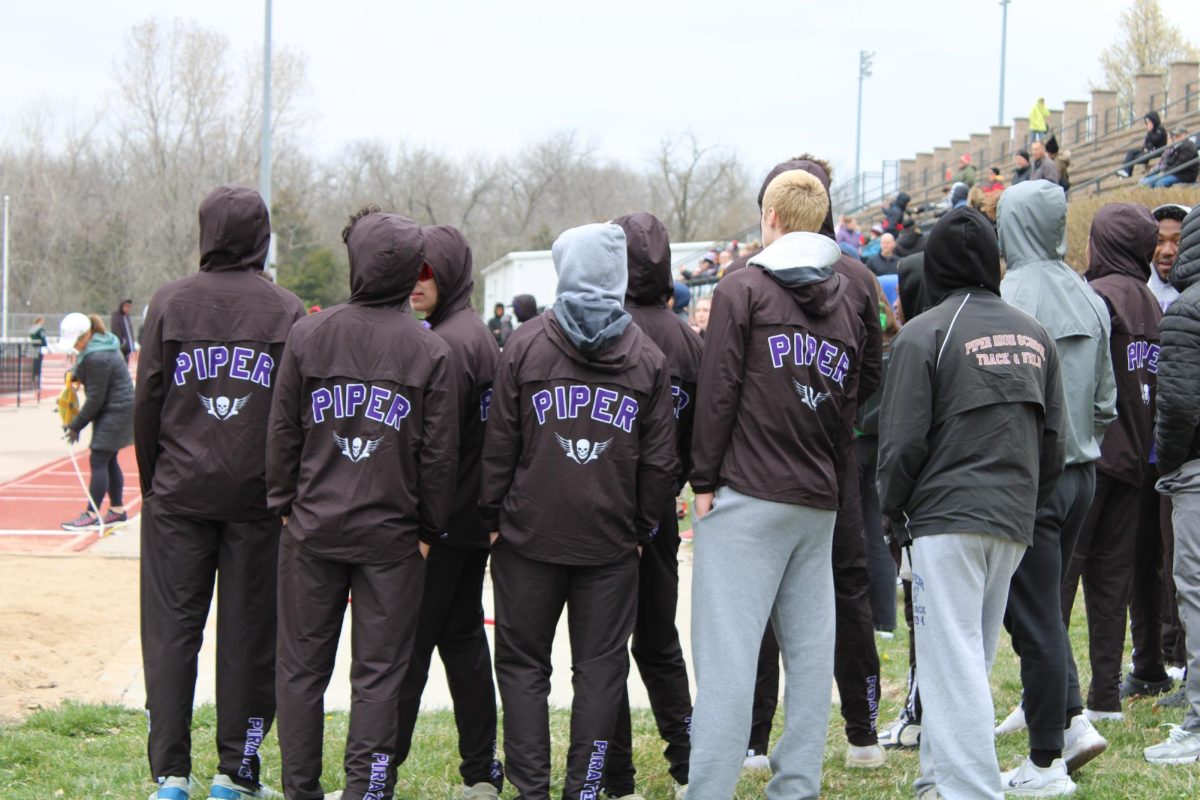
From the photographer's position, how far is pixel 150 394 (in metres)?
4.61

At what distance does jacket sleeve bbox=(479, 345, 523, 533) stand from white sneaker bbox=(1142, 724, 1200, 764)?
2.84 m

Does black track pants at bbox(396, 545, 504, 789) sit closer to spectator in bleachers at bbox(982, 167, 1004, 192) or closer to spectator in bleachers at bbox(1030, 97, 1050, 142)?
spectator in bleachers at bbox(982, 167, 1004, 192)

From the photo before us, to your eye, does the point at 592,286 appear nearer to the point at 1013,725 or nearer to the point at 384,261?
the point at 384,261

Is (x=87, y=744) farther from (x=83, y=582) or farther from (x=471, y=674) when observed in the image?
(x=83, y=582)

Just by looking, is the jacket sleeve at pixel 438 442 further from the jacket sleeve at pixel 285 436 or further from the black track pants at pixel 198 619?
the black track pants at pixel 198 619

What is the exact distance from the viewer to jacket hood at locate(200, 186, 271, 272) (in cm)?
461

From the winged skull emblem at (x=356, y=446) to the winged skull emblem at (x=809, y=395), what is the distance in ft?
4.72

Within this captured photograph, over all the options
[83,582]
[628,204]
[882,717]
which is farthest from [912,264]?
[628,204]

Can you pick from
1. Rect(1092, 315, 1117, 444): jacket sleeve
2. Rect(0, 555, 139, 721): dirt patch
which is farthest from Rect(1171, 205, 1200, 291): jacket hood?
Rect(0, 555, 139, 721): dirt patch

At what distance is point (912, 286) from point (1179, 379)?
118 centimetres

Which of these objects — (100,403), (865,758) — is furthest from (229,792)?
(100,403)

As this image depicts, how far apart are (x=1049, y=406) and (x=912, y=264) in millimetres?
1484

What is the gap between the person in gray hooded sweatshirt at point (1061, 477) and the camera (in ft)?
14.9

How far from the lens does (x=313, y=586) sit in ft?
14.0
